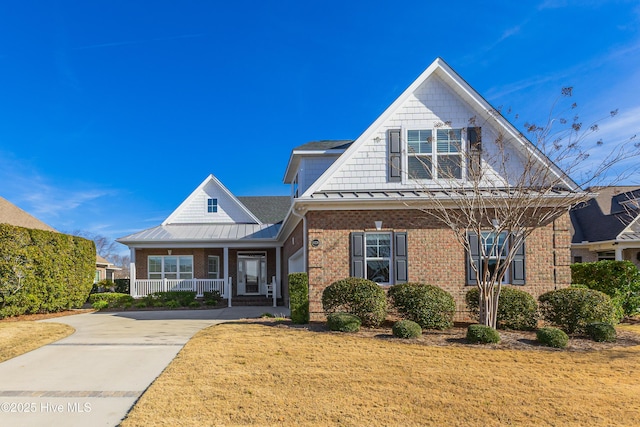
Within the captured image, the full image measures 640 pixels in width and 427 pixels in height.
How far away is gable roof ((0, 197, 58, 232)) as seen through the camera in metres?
25.5

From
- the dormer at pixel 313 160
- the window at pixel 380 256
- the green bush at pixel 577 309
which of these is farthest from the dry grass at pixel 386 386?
the dormer at pixel 313 160

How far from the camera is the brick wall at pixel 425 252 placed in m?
11.6

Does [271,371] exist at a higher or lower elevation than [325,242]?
lower

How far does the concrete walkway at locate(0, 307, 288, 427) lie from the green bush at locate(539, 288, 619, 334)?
28.4 ft

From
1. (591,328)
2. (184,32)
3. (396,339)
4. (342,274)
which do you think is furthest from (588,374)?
(184,32)

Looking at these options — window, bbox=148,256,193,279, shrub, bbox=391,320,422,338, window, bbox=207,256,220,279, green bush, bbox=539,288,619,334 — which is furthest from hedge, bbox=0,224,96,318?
green bush, bbox=539,288,619,334

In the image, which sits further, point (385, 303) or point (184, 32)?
point (184, 32)

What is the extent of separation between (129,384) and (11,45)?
1697 centimetres

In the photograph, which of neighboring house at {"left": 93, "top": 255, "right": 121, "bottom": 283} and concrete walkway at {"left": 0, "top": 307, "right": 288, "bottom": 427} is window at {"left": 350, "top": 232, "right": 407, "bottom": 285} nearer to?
concrete walkway at {"left": 0, "top": 307, "right": 288, "bottom": 427}

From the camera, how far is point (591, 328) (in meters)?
9.14

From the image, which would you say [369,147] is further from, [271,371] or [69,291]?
[69,291]

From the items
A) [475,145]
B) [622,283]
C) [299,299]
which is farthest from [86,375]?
[622,283]

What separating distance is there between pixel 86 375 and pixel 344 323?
526 cm

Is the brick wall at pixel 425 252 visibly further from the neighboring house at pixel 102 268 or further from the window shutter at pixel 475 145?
the neighboring house at pixel 102 268
